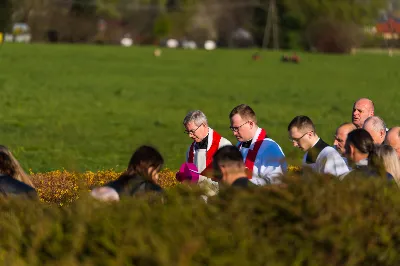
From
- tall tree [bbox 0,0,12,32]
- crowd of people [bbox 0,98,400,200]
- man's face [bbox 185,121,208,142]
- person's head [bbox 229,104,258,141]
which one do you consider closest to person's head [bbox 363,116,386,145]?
crowd of people [bbox 0,98,400,200]

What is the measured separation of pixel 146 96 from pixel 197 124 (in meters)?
Result: 34.4

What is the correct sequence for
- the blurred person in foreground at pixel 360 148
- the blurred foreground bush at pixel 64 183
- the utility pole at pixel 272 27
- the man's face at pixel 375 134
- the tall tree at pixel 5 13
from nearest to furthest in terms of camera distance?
the blurred person in foreground at pixel 360 148 → the man's face at pixel 375 134 → the blurred foreground bush at pixel 64 183 → the tall tree at pixel 5 13 → the utility pole at pixel 272 27

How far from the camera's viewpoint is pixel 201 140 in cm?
1102

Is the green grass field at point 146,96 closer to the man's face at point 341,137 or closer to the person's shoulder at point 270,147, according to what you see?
the person's shoulder at point 270,147

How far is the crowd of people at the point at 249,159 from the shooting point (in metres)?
7.46

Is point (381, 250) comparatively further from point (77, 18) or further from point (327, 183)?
point (77, 18)

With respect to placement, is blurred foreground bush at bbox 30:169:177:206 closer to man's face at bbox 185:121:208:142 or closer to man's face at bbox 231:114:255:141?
man's face at bbox 185:121:208:142

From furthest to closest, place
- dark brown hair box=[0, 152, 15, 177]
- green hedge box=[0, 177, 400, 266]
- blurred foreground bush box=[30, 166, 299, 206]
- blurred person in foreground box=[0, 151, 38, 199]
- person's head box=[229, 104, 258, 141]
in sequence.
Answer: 1. blurred foreground bush box=[30, 166, 299, 206]
2. person's head box=[229, 104, 258, 141]
3. dark brown hair box=[0, 152, 15, 177]
4. blurred person in foreground box=[0, 151, 38, 199]
5. green hedge box=[0, 177, 400, 266]

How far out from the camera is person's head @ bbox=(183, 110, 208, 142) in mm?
10812

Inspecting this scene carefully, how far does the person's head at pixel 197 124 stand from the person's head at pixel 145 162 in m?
2.82

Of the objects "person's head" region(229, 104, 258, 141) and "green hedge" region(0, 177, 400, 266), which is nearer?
"green hedge" region(0, 177, 400, 266)

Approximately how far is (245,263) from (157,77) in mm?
52042

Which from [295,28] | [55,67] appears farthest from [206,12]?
[55,67]

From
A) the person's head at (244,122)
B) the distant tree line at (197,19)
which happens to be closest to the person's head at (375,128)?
the person's head at (244,122)
